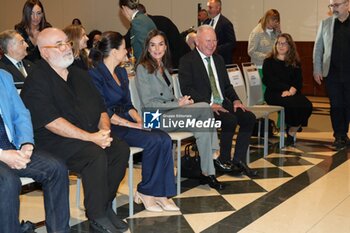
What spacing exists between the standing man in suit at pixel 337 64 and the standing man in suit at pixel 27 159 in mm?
3629

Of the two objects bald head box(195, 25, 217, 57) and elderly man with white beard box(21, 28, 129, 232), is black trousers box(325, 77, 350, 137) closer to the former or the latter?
bald head box(195, 25, 217, 57)

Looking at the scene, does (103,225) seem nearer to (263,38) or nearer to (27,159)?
(27,159)

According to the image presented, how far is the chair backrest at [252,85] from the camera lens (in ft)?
17.8

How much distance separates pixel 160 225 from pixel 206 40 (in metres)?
1.85

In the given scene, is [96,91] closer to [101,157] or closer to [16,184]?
[101,157]

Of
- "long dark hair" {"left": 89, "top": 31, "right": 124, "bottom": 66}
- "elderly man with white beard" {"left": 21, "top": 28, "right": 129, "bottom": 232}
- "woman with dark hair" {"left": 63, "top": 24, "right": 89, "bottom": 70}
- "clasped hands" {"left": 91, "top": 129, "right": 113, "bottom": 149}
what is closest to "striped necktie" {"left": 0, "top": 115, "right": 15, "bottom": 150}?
"elderly man with white beard" {"left": 21, "top": 28, "right": 129, "bottom": 232}

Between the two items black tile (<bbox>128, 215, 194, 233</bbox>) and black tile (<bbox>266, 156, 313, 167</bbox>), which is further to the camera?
black tile (<bbox>266, 156, 313, 167</bbox>)

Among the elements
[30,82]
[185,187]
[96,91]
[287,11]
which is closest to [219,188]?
[185,187]

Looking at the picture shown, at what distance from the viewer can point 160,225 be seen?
3389 mm

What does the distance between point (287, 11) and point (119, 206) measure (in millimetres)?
6750

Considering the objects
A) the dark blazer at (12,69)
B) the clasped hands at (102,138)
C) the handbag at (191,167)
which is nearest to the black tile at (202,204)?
the handbag at (191,167)

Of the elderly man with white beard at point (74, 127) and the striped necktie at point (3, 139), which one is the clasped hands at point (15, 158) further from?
the elderly man with white beard at point (74, 127)

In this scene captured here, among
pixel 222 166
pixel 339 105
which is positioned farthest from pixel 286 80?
pixel 222 166

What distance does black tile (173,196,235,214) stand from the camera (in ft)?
12.2
